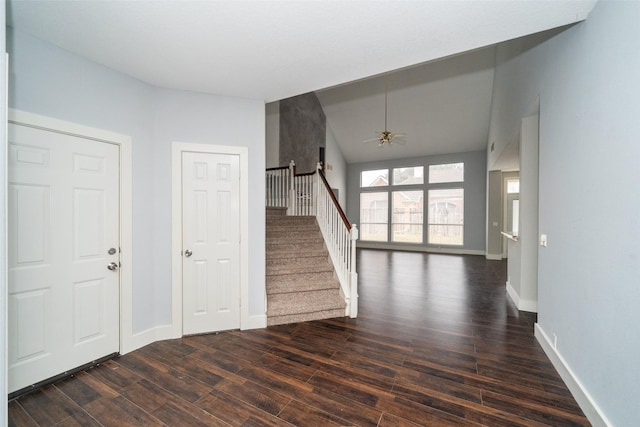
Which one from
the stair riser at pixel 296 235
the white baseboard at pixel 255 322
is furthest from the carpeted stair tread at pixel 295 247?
the white baseboard at pixel 255 322

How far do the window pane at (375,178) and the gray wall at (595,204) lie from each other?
8267 mm

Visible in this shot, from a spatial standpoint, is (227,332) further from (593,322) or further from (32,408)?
(593,322)

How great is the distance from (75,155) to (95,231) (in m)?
0.69

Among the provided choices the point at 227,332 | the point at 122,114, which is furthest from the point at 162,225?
the point at 227,332

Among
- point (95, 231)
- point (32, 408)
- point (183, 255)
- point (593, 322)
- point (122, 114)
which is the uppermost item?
point (122, 114)

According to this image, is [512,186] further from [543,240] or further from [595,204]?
[595,204]

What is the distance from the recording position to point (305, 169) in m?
8.91

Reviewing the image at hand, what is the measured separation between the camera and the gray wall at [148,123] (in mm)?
2225

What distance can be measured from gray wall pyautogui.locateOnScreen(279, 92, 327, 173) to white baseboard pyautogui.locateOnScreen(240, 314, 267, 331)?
530cm

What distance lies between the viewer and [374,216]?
1129cm

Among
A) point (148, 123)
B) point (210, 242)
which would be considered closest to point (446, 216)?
point (210, 242)

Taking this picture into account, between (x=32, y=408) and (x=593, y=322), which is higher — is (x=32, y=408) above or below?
below

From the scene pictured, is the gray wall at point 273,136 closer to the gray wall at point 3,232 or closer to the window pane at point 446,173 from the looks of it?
the window pane at point 446,173

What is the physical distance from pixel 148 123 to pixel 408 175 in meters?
9.25
